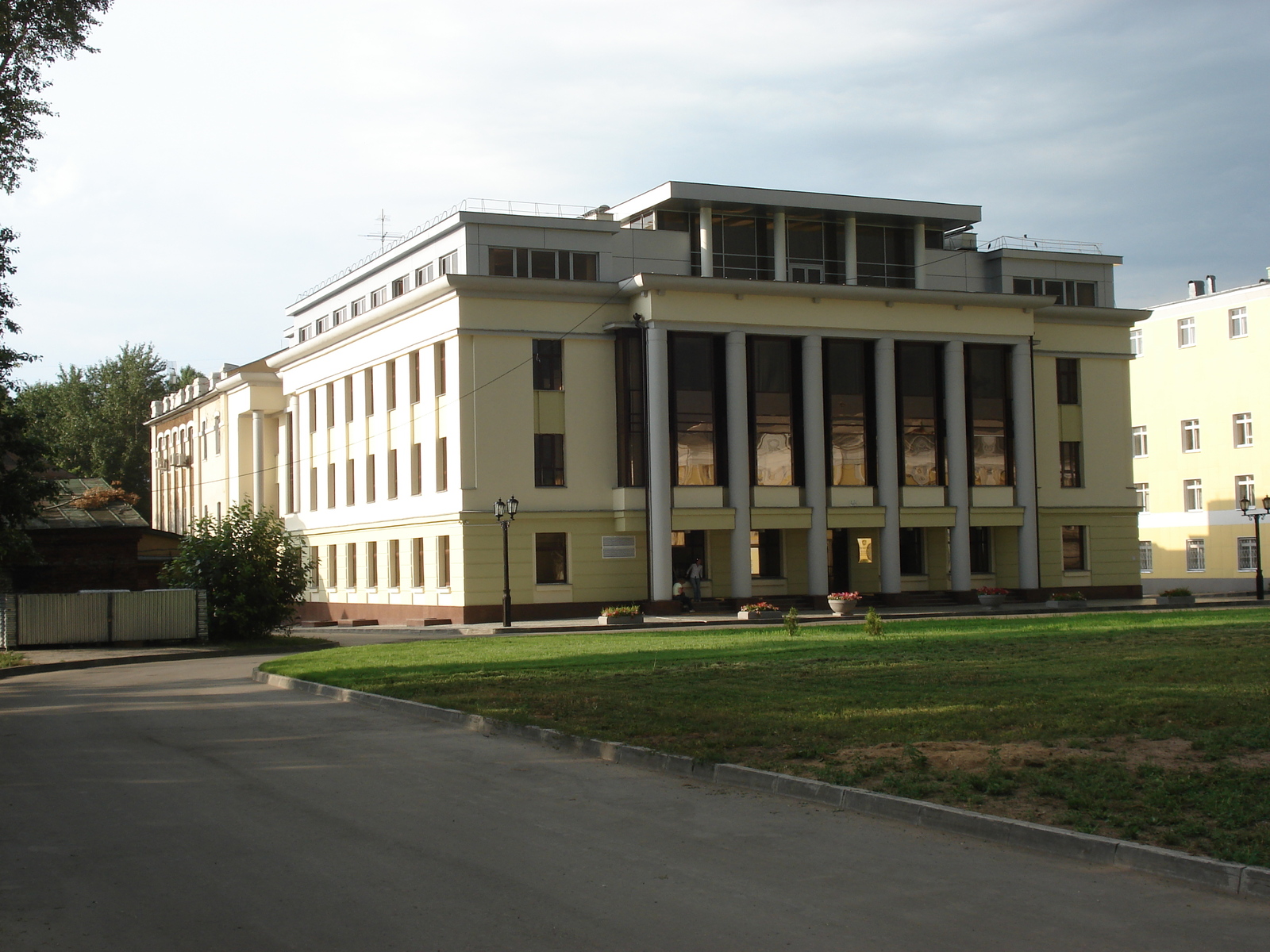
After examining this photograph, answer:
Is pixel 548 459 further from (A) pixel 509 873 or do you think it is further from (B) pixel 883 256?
(A) pixel 509 873

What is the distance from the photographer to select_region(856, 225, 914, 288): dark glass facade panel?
4994cm

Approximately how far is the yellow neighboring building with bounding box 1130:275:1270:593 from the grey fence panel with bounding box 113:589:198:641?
46.8m

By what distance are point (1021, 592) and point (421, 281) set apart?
88.7 feet

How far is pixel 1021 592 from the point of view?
4928 cm

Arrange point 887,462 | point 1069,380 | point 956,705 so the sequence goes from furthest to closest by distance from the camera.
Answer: point 1069,380 < point 887,462 < point 956,705

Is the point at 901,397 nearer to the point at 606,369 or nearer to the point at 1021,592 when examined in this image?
the point at 1021,592

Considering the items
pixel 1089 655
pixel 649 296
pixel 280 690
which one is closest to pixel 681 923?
pixel 1089 655

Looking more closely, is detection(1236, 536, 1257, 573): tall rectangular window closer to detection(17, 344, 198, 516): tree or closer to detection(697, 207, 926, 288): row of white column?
detection(697, 207, 926, 288): row of white column

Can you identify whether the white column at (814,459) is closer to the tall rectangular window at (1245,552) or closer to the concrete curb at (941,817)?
the tall rectangular window at (1245,552)

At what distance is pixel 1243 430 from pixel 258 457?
52.4 meters

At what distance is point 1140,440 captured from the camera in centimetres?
6938

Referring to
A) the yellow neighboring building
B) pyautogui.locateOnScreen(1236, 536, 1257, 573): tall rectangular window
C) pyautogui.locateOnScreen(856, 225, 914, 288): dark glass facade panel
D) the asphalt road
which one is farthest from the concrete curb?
pyautogui.locateOnScreen(1236, 536, 1257, 573): tall rectangular window

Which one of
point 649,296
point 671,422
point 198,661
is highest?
point 649,296

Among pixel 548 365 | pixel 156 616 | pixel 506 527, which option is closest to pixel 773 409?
pixel 548 365
